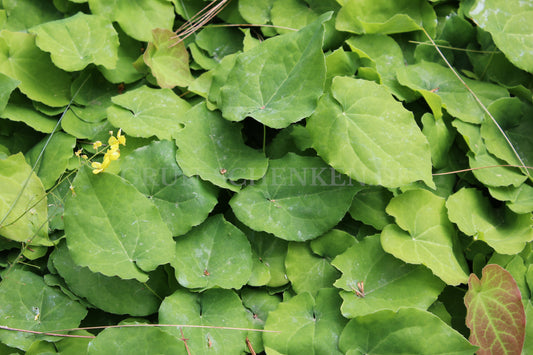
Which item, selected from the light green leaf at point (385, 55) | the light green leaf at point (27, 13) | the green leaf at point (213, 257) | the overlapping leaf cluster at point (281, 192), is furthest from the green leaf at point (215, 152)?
the light green leaf at point (27, 13)

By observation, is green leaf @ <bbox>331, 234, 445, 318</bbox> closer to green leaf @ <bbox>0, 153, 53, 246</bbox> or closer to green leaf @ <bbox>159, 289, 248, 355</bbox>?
green leaf @ <bbox>159, 289, 248, 355</bbox>

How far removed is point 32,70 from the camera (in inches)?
55.0

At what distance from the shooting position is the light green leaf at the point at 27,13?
1.48 m

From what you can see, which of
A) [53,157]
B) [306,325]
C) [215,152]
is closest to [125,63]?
[53,157]

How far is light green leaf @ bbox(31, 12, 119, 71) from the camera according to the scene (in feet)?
4.43

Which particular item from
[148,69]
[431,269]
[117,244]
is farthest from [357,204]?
[148,69]

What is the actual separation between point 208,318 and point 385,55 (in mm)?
888

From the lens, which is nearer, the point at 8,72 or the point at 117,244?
the point at 117,244

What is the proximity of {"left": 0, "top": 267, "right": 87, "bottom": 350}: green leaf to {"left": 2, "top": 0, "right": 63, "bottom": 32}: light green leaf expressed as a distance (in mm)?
795

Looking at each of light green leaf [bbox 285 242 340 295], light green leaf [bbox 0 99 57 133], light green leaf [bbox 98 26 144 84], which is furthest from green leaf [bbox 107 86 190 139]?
light green leaf [bbox 285 242 340 295]

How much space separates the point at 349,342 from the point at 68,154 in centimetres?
90

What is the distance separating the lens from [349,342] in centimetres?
105

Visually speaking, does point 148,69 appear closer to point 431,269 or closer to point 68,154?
point 68,154

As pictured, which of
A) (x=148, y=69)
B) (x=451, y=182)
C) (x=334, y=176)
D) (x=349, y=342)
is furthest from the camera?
(x=148, y=69)
